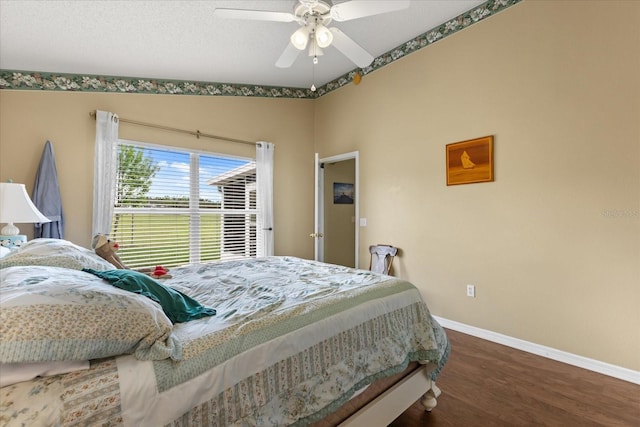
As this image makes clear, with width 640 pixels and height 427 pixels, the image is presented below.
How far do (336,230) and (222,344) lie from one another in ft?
13.4

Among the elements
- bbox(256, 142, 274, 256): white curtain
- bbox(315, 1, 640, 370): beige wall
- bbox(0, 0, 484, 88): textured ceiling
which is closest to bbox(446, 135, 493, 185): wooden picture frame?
bbox(315, 1, 640, 370): beige wall

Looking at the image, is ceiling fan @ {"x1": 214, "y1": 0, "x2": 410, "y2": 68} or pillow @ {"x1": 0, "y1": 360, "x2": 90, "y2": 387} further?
ceiling fan @ {"x1": 214, "y1": 0, "x2": 410, "y2": 68}

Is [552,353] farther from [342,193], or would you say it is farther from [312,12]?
[342,193]

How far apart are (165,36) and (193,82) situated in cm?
99

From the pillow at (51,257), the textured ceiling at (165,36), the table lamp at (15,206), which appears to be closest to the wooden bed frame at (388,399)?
the pillow at (51,257)

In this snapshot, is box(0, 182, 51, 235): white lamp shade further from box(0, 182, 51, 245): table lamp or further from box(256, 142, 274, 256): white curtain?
box(256, 142, 274, 256): white curtain

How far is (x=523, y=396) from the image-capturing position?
1.94m

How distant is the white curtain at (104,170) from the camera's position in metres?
3.00

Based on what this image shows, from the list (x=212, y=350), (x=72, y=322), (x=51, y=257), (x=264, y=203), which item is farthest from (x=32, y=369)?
(x=264, y=203)

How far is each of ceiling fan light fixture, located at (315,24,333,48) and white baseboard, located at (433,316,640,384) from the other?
2.88 metres

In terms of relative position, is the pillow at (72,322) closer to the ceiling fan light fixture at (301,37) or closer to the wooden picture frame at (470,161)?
the ceiling fan light fixture at (301,37)

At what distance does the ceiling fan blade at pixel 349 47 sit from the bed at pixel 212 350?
163 cm

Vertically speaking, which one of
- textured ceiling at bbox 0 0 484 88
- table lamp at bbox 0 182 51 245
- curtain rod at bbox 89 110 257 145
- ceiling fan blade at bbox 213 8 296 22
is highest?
textured ceiling at bbox 0 0 484 88

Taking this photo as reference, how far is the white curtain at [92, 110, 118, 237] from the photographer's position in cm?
300
